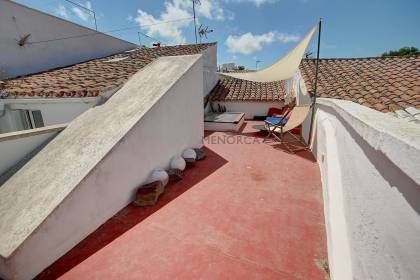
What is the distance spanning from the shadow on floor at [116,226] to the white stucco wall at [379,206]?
3637 millimetres

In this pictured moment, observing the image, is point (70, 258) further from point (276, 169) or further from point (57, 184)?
point (276, 169)

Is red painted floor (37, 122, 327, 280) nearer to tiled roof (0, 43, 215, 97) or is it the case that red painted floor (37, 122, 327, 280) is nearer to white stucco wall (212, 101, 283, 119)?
tiled roof (0, 43, 215, 97)

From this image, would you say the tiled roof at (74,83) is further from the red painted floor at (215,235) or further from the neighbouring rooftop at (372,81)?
the neighbouring rooftop at (372,81)

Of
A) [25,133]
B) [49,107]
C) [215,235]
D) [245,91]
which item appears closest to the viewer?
[215,235]

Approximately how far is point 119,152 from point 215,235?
2.65m

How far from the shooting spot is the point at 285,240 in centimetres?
379

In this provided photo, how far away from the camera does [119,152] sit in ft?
14.8

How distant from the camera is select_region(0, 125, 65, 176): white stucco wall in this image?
4867 mm

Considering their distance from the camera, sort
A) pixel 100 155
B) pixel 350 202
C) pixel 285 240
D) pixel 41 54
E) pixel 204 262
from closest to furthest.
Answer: pixel 350 202 → pixel 204 262 → pixel 285 240 → pixel 100 155 → pixel 41 54

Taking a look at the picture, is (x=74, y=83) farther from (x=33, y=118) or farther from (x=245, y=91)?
(x=245, y=91)

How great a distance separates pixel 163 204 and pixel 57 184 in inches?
86.2

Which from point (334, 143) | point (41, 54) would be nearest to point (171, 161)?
point (334, 143)

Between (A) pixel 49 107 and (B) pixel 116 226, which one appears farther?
(A) pixel 49 107

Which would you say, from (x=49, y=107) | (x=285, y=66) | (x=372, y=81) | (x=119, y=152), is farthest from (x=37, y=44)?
(x=372, y=81)
